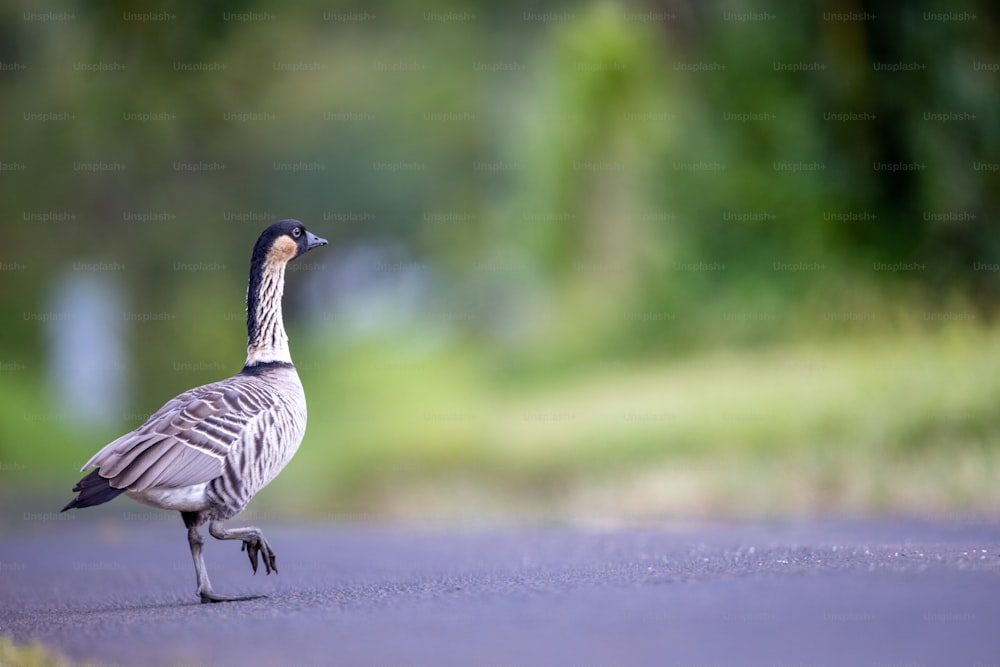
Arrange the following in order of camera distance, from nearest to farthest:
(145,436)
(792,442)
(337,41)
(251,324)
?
(145,436), (251,324), (792,442), (337,41)

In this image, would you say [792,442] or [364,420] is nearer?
[792,442]

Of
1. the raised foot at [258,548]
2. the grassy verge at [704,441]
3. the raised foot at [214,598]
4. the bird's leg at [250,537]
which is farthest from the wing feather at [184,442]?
the grassy verge at [704,441]

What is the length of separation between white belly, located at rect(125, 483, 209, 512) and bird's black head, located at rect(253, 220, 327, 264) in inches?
89.0

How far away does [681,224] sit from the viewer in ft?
84.2

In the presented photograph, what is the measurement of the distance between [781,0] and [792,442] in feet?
29.4

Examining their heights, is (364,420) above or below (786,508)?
above

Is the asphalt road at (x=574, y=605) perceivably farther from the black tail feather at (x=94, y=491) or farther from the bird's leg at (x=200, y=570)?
the black tail feather at (x=94, y=491)

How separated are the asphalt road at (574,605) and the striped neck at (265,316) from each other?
1781 millimetres

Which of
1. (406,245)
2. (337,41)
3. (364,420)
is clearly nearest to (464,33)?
(337,41)

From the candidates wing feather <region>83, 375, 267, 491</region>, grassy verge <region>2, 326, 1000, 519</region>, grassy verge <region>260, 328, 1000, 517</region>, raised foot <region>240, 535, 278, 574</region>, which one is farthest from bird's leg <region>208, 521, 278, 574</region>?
grassy verge <region>260, 328, 1000, 517</region>

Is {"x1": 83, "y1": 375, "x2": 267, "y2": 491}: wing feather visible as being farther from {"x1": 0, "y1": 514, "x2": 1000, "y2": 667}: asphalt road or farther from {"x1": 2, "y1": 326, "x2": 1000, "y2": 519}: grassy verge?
{"x1": 2, "y1": 326, "x2": 1000, "y2": 519}: grassy verge

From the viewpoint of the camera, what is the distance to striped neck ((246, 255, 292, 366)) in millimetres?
9172

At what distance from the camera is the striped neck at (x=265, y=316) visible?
9.17m

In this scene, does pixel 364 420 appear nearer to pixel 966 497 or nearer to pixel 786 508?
pixel 786 508
